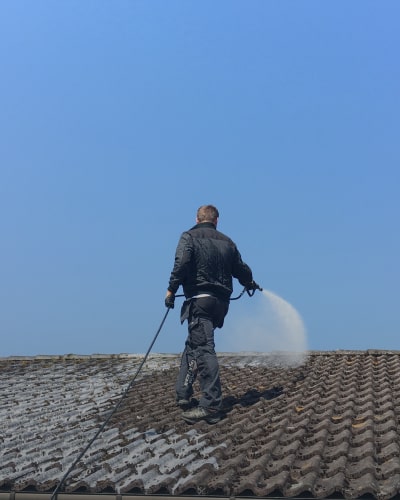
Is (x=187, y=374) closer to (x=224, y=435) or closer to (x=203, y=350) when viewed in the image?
(x=203, y=350)

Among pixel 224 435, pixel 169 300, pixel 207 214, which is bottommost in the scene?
pixel 224 435

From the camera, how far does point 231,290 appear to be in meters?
6.27

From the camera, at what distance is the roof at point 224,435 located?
13.2 ft

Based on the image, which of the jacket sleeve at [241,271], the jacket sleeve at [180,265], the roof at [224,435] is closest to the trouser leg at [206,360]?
the roof at [224,435]

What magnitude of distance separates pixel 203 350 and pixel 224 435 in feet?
3.04

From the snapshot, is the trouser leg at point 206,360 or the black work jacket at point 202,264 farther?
the black work jacket at point 202,264

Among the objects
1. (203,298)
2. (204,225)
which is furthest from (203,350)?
(204,225)

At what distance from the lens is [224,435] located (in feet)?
17.1

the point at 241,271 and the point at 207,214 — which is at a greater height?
the point at 207,214

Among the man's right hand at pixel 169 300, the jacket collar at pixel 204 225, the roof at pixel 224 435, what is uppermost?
the jacket collar at pixel 204 225

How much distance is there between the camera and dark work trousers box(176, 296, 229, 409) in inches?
229

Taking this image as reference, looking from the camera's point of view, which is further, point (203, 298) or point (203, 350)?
point (203, 298)

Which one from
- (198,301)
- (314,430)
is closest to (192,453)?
(314,430)

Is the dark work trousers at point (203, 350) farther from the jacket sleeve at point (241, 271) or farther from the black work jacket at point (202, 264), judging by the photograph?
the jacket sleeve at point (241, 271)
